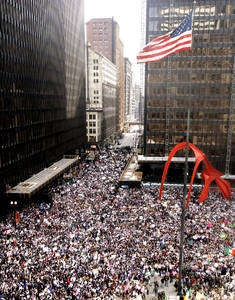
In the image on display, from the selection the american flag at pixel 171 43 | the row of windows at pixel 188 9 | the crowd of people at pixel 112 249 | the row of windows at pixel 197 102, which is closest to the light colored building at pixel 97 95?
the row of windows at pixel 197 102

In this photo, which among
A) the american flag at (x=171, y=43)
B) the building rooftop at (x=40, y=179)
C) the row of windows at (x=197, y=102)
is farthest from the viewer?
the row of windows at (x=197, y=102)

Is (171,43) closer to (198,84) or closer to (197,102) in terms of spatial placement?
(198,84)

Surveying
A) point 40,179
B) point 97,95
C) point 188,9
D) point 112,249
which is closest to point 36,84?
point 40,179

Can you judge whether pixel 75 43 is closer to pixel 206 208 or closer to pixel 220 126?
pixel 220 126

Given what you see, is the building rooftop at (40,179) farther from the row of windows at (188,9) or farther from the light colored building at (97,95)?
the light colored building at (97,95)

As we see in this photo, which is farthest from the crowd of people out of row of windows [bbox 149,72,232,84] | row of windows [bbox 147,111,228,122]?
row of windows [bbox 149,72,232,84]

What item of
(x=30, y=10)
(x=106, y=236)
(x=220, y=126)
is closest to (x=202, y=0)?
(x=220, y=126)

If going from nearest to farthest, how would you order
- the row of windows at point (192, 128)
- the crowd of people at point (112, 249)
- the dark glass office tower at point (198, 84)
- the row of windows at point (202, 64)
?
the crowd of people at point (112, 249)
the dark glass office tower at point (198, 84)
the row of windows at point (202, 64)
the row of windows at point (192, 128)
